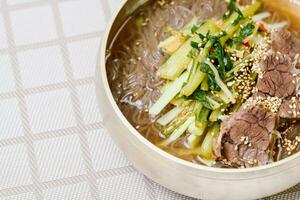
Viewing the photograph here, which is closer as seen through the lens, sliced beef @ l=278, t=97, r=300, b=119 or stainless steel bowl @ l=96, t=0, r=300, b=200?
stainless steel bowl @ l=96, t=0, r=300, b=200

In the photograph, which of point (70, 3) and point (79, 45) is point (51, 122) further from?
point (70, 3)

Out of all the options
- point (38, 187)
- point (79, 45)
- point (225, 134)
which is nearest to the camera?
point (225, 134)

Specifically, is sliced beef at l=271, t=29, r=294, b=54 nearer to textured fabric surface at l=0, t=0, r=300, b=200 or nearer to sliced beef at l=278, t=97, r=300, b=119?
sliced beef at l=278, t=97, r=300, b=119

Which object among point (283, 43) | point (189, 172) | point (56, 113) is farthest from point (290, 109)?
point (56, 113)

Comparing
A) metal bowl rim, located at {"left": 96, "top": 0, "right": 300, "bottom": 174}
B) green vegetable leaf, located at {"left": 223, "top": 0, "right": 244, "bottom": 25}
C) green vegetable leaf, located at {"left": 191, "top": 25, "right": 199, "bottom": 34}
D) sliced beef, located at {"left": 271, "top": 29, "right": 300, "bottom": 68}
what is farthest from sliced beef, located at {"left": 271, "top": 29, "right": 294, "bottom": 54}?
metal bowl rim, located at {"left": 96, "top": 0, "right": 300, "bottom": 174}

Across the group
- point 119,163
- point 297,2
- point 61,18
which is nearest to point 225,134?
point 119,163
